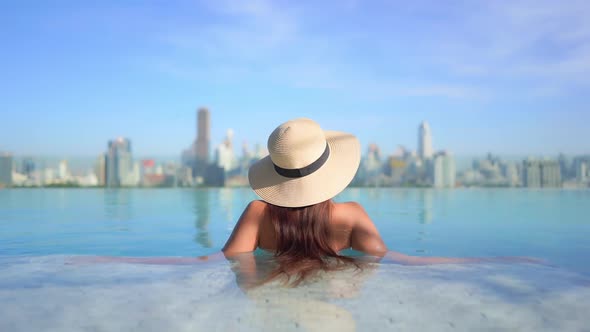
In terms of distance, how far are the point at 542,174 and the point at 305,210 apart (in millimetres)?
45413

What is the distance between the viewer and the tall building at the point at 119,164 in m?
55.0

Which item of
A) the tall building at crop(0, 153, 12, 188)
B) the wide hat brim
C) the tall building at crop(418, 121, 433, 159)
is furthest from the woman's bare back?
the tall building at crop(418, 121, 433, 159)

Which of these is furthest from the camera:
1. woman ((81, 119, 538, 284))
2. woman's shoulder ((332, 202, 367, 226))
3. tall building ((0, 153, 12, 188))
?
tall building ((0, 153, 12, 188))

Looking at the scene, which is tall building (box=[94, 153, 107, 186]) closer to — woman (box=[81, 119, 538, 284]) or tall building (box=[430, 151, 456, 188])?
tall building (box=[430, 151, 456, 188])

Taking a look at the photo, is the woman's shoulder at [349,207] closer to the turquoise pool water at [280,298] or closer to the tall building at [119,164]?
the turquoise pool water at [280,298]

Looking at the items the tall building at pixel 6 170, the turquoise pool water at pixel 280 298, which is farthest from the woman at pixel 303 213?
the tall building at pixel 6 170

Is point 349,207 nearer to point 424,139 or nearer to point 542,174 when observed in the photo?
point 542,174

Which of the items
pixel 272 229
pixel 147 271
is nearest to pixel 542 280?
pixel 272 229

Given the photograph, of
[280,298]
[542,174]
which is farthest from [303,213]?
[542,174]

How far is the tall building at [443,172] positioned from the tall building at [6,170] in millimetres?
42089

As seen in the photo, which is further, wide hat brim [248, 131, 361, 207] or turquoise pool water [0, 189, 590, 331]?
wide hat brim [248, 131, 361, 207]

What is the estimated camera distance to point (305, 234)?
217 cm

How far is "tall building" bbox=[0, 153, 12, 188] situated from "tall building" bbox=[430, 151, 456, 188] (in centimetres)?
4209

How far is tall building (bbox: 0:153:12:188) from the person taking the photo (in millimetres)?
38581
